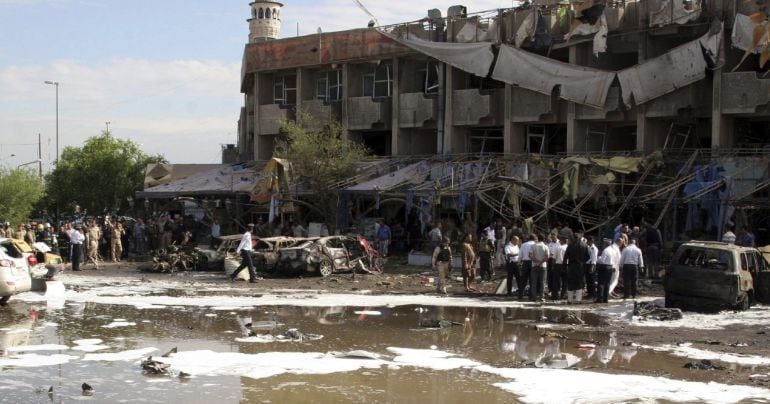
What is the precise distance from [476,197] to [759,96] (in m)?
9.99

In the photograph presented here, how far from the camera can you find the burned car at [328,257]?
26.4 meters

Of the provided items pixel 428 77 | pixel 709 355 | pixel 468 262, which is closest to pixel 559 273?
pixel 468 262

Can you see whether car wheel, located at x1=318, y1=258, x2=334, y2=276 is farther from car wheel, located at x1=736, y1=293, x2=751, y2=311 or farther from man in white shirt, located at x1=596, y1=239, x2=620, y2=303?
car wheel, located at x1=736, y1=293, x2=751, y2=311

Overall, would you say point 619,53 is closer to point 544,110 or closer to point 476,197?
point 544,110

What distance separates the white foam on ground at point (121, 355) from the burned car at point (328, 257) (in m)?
12.7

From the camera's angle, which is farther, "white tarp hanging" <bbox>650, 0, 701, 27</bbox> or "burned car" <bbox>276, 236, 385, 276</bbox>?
"white tarp hanging" <bbox>650, 0, 701, 27</bbox>

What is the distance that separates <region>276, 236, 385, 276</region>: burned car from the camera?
1040 inches

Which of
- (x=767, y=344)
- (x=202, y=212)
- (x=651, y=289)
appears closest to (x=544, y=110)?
(x=651, y=289)

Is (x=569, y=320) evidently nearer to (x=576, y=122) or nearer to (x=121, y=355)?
(x=121, y=355)

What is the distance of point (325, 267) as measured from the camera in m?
26.8

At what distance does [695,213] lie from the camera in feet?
96.0

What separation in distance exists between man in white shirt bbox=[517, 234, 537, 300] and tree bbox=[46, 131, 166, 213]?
43.0m

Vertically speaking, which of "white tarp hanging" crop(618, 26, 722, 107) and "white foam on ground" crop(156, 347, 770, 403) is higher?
"white tarp hanging" crop(618, 26, 722, 107)

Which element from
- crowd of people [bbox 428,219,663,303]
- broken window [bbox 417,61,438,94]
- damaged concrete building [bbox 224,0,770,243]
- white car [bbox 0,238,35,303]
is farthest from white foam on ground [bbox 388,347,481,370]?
broken window [bbox 417,61,438,94]
